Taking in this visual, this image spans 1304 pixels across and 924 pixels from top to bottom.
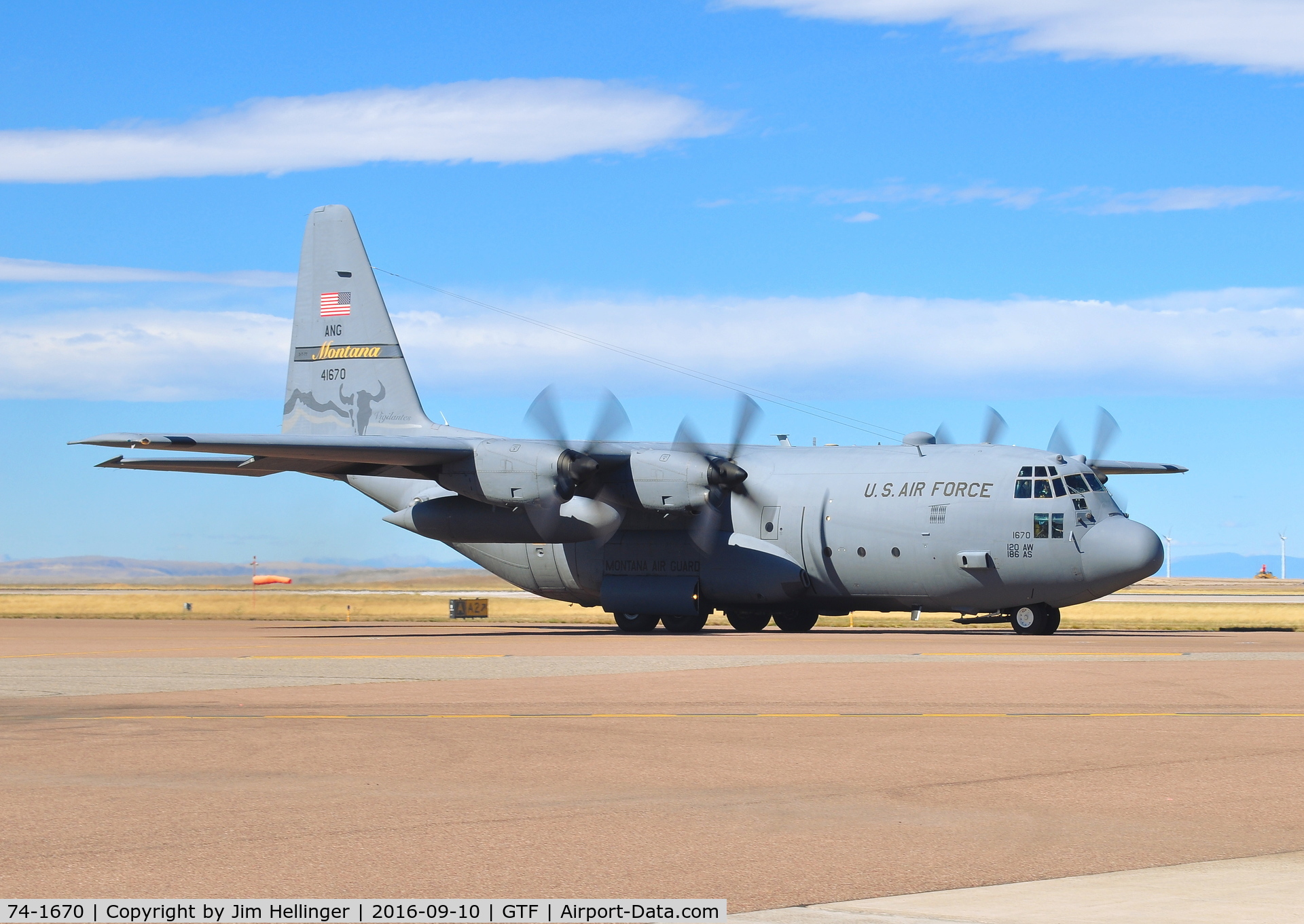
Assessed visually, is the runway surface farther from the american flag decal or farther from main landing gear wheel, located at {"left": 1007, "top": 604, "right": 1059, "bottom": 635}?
the american flag decal

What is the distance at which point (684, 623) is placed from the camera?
38031 millimetres

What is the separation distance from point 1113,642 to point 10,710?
22.8 m

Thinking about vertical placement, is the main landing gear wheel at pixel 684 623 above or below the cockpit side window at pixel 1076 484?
below

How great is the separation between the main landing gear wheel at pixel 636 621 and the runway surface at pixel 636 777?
48.4 feet

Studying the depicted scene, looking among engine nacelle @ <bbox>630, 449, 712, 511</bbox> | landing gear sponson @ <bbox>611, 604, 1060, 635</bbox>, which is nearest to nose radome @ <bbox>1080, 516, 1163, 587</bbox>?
landing gear sponson @ <bbox>611, 604, 1060, 635</bbox>

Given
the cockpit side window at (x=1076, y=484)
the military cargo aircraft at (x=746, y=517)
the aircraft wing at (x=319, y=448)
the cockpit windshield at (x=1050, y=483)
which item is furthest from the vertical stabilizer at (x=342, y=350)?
the cockpit side window at (x=1076, y=484)

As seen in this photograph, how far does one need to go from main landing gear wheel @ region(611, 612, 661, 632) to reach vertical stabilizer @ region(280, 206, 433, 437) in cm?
817

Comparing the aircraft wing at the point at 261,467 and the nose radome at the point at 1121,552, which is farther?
the aircraft wing at the point at 261,467

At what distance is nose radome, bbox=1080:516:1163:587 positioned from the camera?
31.7 metres

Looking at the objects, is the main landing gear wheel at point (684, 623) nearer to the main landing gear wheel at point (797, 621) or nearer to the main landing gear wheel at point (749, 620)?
the main landing gear wheel at point (749, 620)

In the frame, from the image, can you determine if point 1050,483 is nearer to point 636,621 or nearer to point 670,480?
point 670,480

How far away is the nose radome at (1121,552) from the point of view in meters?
31.7
